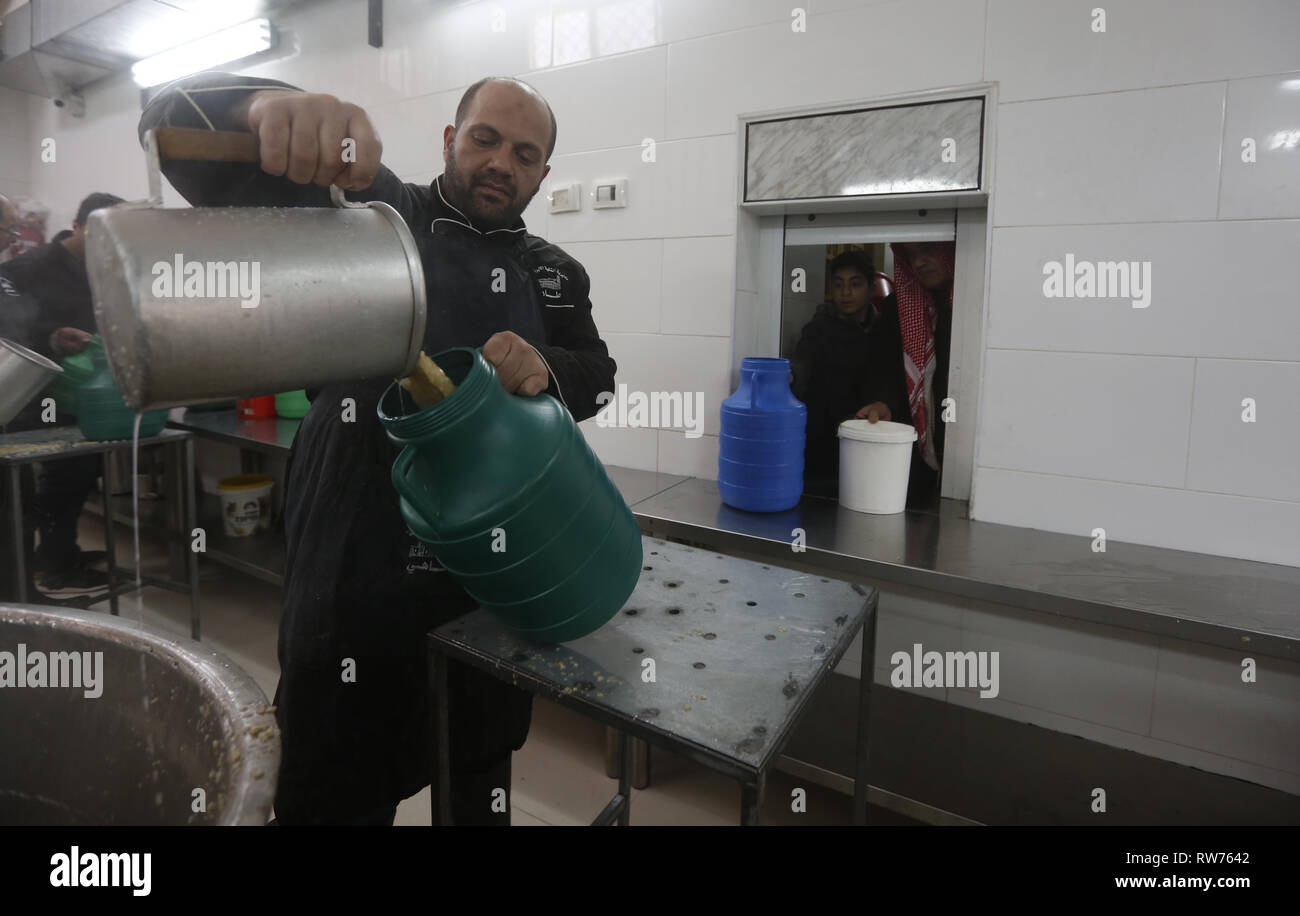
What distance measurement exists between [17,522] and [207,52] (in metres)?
2.39

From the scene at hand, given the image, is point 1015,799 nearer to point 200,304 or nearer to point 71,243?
point 200,304

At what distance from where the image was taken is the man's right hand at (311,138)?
0.71m

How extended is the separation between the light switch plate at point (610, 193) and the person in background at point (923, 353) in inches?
32.9

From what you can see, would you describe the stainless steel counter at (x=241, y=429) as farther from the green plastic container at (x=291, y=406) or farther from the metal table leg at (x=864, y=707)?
the metal table leg at (x=864, y=707)

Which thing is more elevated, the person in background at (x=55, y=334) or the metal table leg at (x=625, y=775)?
the person in background at (x=55, y=334)

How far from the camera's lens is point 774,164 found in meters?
2.00

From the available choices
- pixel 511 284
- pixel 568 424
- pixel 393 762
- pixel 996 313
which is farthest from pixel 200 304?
pixel 996 313

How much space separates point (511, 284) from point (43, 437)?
7.29 feet

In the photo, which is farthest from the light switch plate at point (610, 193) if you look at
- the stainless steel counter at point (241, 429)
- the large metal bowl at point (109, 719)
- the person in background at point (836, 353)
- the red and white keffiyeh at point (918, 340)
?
the large metal bowl at point (109, 719)

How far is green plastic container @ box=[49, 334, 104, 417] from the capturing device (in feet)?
7.88

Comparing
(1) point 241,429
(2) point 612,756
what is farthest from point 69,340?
(2) point 612,756

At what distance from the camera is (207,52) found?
3.38 m

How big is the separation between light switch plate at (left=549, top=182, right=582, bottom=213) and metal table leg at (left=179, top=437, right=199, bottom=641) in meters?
1.64

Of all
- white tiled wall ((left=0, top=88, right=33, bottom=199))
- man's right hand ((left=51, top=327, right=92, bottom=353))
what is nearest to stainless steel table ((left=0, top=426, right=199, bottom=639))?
man's right hand ((left=51, top=327, right=92, bottom=353))
